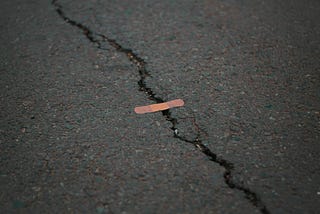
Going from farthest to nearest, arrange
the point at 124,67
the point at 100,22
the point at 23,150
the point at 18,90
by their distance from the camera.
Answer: the point at 100,22 < the point at 124,67 < the point at 18,90 < the point at 23,150

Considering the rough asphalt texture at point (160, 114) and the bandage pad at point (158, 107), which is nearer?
the rough asphalt texture at point (160, 114)

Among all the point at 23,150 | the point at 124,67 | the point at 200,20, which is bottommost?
the point at 23,150

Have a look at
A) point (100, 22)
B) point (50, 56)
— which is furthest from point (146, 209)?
point (100, 22)

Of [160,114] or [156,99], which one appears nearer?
[160,114]

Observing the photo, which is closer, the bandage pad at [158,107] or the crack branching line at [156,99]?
the crack branching line at [156,99]

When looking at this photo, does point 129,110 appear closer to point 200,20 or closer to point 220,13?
point 200,20
